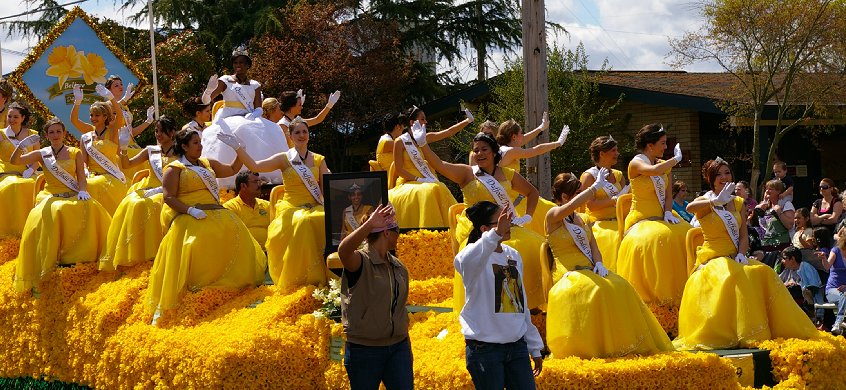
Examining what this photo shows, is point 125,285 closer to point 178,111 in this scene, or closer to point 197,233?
point 197,233

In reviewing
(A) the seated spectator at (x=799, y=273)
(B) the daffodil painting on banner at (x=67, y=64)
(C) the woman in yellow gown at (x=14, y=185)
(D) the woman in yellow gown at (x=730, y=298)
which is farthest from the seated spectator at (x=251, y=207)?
(B) the daffodil painting on banner at (x=67, y=64)

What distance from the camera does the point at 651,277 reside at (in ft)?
31.0

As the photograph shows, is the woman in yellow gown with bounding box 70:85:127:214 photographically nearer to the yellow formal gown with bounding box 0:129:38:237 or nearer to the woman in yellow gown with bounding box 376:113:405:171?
the yellow formal gown with bounding box 0:129:38:237

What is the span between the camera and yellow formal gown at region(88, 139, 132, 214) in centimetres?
1230

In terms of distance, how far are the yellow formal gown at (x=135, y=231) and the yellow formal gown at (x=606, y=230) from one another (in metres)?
4.35

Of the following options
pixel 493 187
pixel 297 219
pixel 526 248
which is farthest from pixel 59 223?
pixel 526 248

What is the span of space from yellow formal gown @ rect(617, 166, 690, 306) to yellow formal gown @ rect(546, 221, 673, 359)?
5.31 feet

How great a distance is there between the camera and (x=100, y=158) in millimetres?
12352

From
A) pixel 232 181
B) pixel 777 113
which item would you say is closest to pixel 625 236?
pixel 232 181

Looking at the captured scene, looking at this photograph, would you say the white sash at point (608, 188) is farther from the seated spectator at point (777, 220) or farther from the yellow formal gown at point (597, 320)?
the seated spectator at point (777, 220)

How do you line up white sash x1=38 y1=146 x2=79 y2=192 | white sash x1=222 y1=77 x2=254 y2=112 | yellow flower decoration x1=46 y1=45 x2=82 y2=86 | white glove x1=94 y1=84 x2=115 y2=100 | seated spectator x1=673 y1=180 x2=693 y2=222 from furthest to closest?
1. yellow flower decoration x1=46 y1=45 x2=82 y2=86
2. white sash x1=222 y1=77 x2=254 y2=112
3. white glove x1=94 y1=84 x2=115 y2=100
4. seated spectator x1=673 y1=180 x2=693 y2=222
5. white sash x1=38 y1=146 x2=79 y2=192

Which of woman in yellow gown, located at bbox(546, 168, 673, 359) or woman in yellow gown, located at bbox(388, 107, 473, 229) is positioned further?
woman in yellow gown, located at bbox(388, 107, 473, 229)

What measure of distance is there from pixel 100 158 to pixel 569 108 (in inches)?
458

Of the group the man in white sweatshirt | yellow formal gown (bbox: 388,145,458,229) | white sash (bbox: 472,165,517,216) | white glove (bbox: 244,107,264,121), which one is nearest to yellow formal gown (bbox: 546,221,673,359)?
white sash (bbox: 472,165,517,216)
